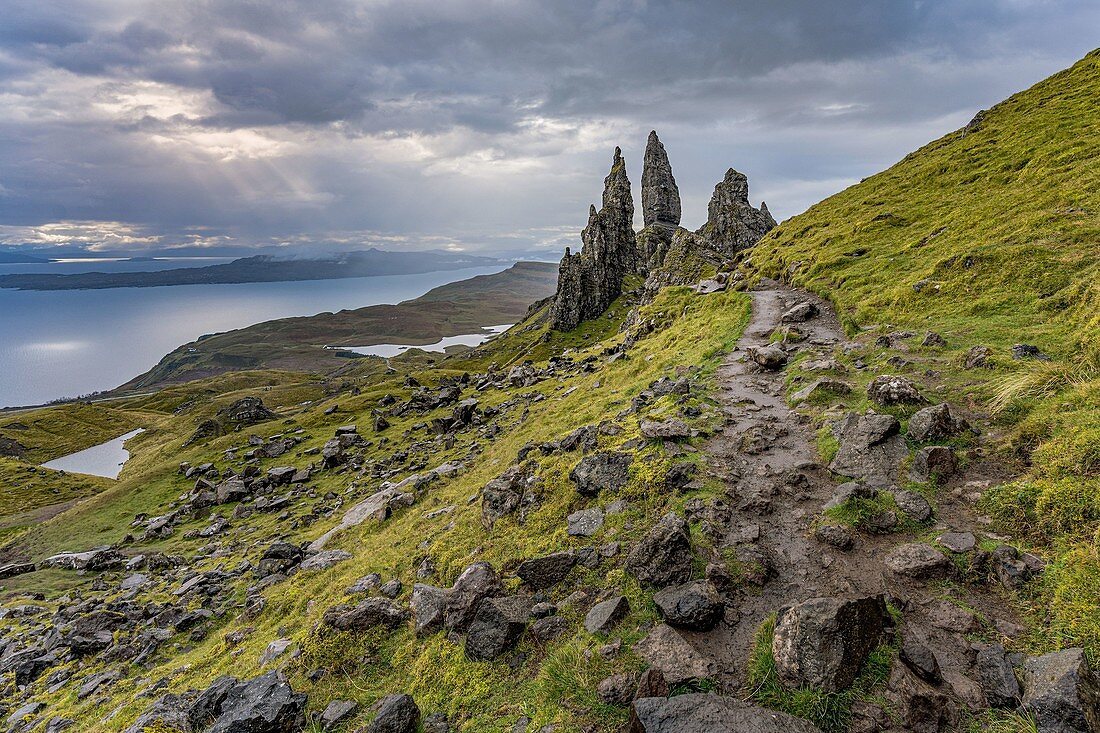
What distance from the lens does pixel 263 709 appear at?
10.3 meters

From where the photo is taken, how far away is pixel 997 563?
8.28 m

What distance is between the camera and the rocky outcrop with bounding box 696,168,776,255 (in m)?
130

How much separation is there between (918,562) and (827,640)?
3438 millimetres

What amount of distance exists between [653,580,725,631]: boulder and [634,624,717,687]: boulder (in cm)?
25

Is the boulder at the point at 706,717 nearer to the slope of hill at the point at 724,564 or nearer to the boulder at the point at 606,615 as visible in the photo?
the slope of hill at the point at 724,564

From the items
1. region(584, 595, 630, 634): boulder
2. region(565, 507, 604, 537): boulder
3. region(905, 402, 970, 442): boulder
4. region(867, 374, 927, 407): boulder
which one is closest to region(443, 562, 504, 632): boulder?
region(565, 507, 604, 537): boulder

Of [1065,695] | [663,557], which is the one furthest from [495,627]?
[1065,695]

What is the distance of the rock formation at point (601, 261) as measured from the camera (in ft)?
473

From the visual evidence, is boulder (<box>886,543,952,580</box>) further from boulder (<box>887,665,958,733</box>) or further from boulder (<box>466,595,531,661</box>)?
boulder (<box>466,595,531,661</box>)

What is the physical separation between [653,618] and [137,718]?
51.5ft

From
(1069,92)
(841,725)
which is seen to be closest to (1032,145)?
(1069,92)

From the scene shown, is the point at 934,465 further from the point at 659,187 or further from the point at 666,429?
the point at 659,187

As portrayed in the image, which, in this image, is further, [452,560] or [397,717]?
[452,560]

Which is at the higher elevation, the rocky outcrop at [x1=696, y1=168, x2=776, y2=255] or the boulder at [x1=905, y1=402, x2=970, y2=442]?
the rocky outcrop at [x1=696, y1=168, x2=776, y2=255]
